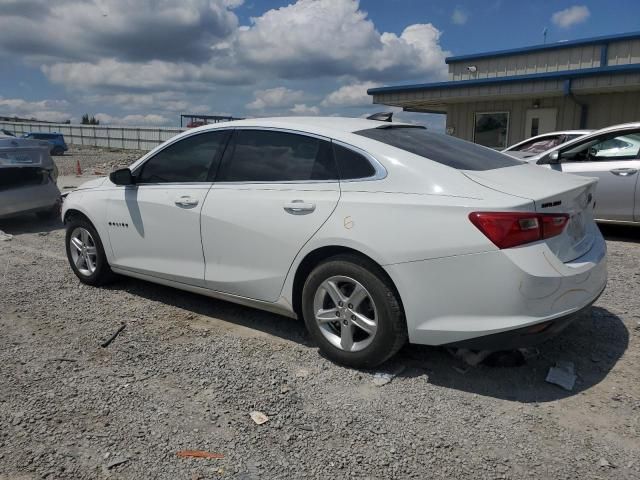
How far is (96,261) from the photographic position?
5246 mm

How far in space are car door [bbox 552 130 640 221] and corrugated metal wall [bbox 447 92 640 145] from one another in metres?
8.53

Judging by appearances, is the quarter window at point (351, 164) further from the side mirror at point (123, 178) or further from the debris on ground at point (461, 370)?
the side mirror at point (123, 178)

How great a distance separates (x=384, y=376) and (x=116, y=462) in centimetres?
163

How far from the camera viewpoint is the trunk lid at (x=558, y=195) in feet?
10.0

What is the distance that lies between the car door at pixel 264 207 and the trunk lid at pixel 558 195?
102cm

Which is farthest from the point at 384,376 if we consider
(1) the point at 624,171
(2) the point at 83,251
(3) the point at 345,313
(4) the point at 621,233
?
(4) the point at 621,233

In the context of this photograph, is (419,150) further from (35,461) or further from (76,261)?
(76,261)

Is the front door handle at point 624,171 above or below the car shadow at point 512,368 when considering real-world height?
above

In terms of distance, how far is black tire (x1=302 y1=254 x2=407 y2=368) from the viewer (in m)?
3.25

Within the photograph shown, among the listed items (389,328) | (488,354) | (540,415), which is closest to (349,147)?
(389,328)

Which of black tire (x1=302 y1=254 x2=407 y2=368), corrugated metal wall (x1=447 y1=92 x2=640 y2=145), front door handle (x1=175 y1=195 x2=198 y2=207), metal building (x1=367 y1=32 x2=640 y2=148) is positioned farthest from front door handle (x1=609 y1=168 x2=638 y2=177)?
corrugated metal wall (x1=447 y1=92 x2=640 y2=145)

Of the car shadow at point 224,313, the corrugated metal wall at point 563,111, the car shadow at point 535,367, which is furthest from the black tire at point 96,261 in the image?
the corrugated metal wall at point 563,111

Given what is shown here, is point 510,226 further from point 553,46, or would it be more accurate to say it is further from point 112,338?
point 553,46

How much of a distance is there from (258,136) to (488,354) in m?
2.26
